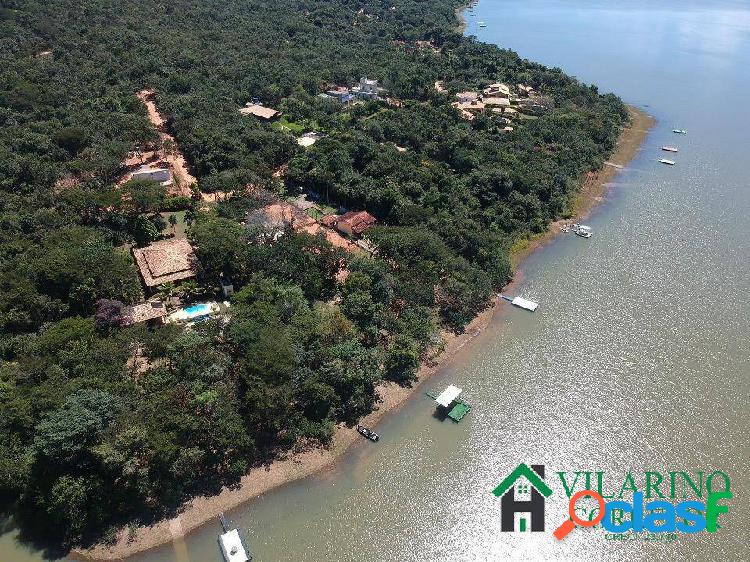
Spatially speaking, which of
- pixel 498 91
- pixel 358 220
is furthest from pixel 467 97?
pixel 358 220

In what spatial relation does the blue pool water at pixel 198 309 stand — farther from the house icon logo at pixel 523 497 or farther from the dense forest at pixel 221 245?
the house icon logo at pixel 523 497

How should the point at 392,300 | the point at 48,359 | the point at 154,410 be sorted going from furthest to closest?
the point at 392,300 < the point at 48,359 < the point at 154,410

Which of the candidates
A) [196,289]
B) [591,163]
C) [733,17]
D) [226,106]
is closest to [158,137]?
[226,106]

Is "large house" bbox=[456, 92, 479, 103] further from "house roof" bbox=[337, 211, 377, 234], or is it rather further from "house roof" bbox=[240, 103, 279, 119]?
"house roof" bbox=[337, 211, 377, 234]

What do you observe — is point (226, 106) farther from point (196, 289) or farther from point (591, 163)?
point (591, 163)

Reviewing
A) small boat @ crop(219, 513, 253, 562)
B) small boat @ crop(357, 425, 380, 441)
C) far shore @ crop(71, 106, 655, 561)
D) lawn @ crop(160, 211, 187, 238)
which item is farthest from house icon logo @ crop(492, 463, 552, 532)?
lawn @ crop(160, 211, 187, 238)

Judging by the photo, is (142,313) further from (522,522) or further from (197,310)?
(522,522)
